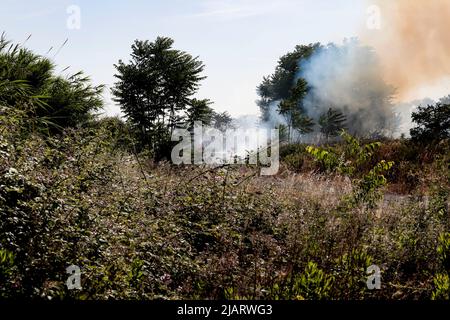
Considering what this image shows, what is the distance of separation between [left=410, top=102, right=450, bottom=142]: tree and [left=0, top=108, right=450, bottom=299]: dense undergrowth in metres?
10.0

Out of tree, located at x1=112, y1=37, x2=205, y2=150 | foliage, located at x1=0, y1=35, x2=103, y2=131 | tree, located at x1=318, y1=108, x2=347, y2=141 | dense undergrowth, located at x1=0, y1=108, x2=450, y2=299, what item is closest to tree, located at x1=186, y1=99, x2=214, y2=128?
tree, located at x1=112, y1=37, x2=205, y2=150

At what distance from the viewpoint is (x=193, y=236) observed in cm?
540

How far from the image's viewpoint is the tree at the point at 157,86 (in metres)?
20.7

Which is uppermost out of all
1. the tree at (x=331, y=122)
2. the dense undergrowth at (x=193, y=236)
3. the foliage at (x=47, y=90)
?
the tree at (x=331, y=122)

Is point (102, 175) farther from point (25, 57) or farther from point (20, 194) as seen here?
point (25, 57)

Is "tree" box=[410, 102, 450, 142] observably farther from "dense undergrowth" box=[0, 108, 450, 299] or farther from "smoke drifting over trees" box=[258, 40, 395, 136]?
"smoke drifting over trees" box=[258, 40, 395, 136]

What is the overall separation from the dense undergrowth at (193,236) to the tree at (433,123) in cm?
1001

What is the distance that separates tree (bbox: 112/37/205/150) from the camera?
20.7 metres

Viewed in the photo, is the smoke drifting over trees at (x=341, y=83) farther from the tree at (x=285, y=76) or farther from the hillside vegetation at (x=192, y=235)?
the hillside vegetation at (x=192, y=235)

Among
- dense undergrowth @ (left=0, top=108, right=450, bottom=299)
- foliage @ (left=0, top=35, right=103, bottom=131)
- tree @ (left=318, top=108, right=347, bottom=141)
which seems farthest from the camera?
tree @ (left=318, top=108, right=347, bottom=141)

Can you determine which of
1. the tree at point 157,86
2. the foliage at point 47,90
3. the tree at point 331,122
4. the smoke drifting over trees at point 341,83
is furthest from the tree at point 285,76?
the foliage at point 47,90

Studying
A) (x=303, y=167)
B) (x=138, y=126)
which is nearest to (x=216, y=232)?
(x=303, y=167)

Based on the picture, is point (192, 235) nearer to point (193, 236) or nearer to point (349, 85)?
point (193, 236)

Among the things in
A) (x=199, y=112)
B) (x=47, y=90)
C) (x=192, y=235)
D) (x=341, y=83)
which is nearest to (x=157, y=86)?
(x=199, y=112)
